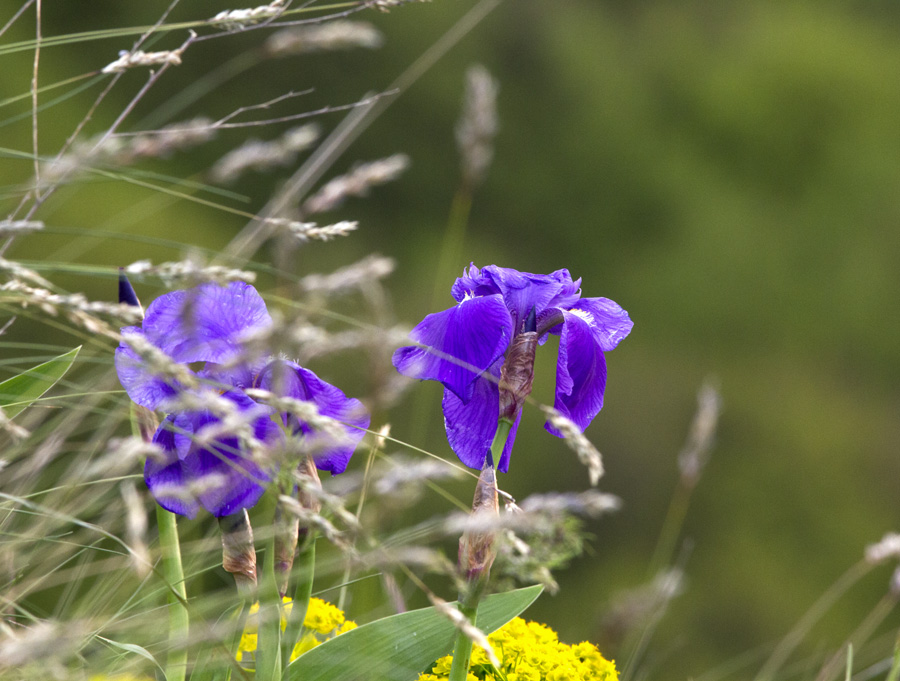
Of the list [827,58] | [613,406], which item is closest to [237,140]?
[613,406]

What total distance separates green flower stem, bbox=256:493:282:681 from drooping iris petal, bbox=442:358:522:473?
5.5 inches

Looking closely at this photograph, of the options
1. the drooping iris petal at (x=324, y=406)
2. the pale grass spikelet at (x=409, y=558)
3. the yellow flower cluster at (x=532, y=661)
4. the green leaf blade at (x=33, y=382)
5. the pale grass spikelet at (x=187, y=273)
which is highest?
the pale grass spikelet at (x=187, y=273)

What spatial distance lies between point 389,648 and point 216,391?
0.74 feet

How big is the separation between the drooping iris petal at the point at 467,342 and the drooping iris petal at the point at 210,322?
4.5 inches

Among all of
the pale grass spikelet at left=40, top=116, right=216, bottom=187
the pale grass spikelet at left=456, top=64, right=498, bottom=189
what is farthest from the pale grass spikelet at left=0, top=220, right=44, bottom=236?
the pale grass spikelet at left=456, top=64, right=498, bottom=189

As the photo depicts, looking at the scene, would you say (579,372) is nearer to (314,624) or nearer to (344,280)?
(344,280)

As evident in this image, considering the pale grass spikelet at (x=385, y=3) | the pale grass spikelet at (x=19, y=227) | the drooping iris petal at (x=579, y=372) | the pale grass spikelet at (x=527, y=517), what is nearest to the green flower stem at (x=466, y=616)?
the pale grass spikelet at (x=527, y=517)

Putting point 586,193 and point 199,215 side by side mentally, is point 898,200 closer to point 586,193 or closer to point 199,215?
point 586,193

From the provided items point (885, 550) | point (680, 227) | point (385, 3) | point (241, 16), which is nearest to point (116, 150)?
point (241, 16)

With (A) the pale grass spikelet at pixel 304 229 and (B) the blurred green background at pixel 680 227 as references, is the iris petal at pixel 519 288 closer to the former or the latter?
(A) the pale grass spikelet at pixel 304 229

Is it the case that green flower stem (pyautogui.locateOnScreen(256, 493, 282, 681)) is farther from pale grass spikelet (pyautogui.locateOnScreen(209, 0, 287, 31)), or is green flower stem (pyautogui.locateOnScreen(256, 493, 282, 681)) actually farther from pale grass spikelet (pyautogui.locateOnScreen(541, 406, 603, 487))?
pale grass spikelet (pyautogui.locateOnScreen(209, 0, 287, 31))

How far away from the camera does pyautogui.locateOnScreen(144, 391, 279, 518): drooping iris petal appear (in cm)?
53

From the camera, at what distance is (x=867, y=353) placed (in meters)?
4.07

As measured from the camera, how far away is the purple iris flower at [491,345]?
1.92 ft
